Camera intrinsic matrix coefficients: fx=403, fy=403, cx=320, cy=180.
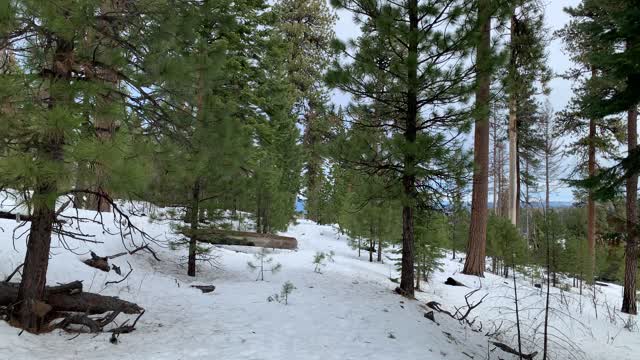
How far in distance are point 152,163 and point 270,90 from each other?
11143mm

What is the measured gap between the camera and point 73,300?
17.3ft

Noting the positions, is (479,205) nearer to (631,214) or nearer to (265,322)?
(631,214)

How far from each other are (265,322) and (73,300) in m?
2.56

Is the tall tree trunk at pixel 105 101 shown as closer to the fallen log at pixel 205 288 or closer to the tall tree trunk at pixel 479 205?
the fallen log at pixel 205 288

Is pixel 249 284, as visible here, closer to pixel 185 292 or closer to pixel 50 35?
pixel 185 292

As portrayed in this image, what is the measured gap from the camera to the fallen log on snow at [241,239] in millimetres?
8367

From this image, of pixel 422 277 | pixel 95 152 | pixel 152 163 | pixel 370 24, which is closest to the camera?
pixel 95 152

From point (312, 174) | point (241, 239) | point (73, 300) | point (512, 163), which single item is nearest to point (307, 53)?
point (312, 174)

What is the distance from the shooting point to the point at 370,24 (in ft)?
26.0

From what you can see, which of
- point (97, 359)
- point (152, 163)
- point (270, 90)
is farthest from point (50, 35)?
point (270, 90)

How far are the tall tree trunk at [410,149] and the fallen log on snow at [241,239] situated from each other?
3840mm

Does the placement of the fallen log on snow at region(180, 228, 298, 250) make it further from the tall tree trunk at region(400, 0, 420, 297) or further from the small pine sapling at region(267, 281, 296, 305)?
the tall tree trunk at region(400, 0, 420, 297)

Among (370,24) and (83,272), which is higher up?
(370,24)

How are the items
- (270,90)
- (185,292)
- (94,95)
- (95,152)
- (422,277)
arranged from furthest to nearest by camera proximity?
(270,90) < (422,277) < (185,292) < (94,95) < (95,152)
